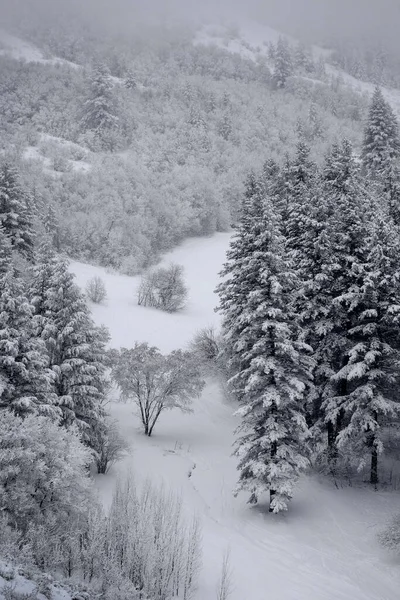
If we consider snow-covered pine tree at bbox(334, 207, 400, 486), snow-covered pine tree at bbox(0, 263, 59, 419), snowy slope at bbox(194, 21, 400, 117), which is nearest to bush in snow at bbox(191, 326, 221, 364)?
snow-covered pine tree at bbox(334, 207, 400, 486)

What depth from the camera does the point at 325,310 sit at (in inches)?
795

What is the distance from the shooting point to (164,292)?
43.6 meters

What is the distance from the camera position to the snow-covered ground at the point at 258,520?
13141 mm

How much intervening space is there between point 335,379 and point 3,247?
21826 millimetres

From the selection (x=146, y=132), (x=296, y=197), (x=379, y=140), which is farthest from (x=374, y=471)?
(x=146, y=132)

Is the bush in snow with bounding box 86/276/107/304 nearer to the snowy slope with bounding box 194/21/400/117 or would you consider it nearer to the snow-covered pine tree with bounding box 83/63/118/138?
the snow-covered pine tree with bounding box 83/63/118/138

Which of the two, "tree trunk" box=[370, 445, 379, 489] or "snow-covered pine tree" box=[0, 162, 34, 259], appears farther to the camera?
"snow-covered pine tree" box=[0, 162, 34, 259]

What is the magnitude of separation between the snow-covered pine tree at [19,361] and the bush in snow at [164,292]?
25786 mm

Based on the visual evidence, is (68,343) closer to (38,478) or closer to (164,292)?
(38,478)

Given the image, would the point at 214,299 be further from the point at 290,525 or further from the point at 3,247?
the point at 290,525

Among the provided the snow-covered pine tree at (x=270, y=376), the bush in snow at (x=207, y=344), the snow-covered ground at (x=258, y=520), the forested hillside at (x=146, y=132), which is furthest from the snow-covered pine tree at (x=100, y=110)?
the snow-covered pine tree at (x=270, y=376)

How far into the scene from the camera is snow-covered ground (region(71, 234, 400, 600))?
43.1ft

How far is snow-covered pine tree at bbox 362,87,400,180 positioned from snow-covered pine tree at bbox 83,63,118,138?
43.8 meters

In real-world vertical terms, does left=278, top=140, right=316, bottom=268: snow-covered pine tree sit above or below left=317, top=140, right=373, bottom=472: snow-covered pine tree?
above
